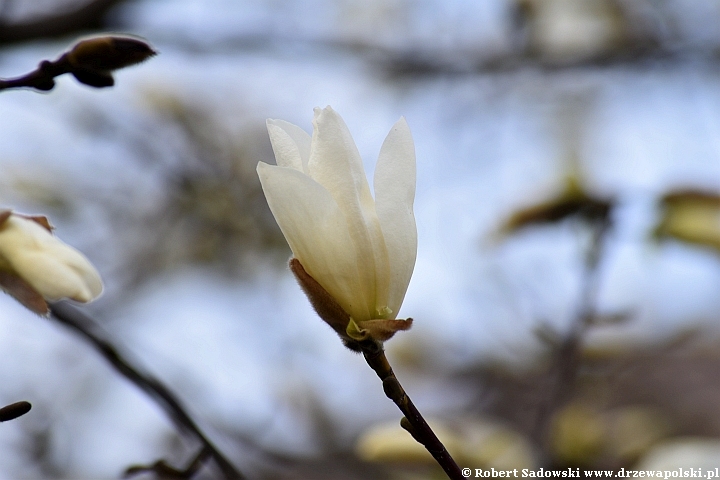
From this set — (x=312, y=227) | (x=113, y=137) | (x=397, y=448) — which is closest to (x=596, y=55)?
(x=113, y=137)

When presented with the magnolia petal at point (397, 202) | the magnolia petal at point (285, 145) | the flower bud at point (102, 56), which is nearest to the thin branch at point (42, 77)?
the flower bud at point (102, 56)

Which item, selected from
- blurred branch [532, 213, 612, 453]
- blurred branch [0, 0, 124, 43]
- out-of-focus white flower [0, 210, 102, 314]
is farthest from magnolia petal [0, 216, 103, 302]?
blurred branch [0, 0, 124, 43]

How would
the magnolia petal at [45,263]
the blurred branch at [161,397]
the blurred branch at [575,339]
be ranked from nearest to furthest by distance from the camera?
the magnolia petal at [45,263], the blurred branch at [161,397], the blurred branch at [575,339]

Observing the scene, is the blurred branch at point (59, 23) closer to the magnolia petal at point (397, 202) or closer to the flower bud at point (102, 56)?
the flower bud at point (102, 56)

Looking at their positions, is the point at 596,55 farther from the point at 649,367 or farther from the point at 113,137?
the point at 113,137

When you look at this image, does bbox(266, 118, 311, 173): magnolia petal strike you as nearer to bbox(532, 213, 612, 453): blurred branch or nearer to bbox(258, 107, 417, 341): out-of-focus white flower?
bbox(258, 107, 417, 341): out-of-focus white flower
